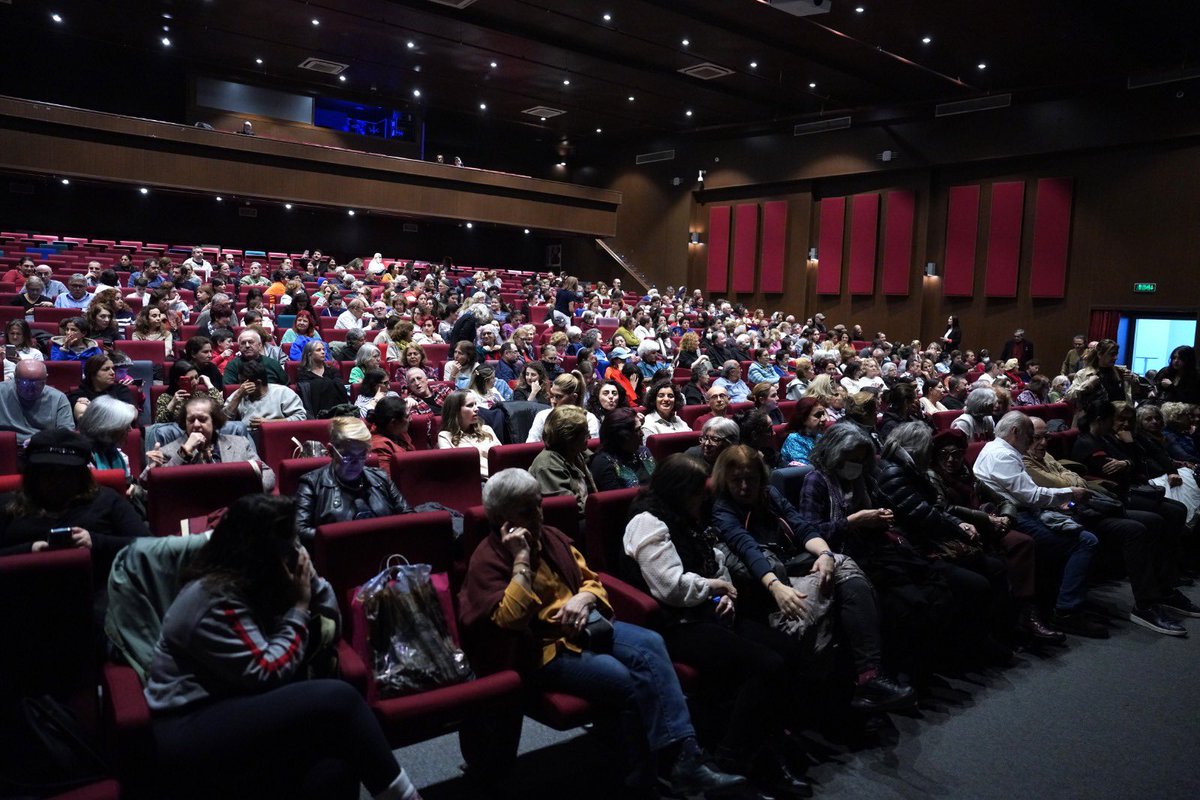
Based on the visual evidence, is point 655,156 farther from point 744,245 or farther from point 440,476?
point 440,476

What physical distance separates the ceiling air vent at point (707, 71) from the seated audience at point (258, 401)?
437 inches

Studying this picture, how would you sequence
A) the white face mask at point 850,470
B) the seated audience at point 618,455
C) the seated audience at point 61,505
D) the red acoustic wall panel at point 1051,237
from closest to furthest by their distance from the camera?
the seated audience at point 61,505, the white face mask at point 850,470, the seated audience at point 618,455, the red acoustic wall panel at point 1051,237

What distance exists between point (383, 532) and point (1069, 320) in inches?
531

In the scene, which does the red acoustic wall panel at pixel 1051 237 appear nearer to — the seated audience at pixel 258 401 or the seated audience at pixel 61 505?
the seated audience at pixel 258 401

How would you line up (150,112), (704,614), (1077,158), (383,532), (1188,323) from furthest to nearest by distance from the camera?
(150,112) → (1077,158) → (1188,323) → (704,614) → (383,532)

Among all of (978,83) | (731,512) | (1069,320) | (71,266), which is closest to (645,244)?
(978,83)

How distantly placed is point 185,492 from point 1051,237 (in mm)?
13843

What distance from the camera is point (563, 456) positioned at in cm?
320

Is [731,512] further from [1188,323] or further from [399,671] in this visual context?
[1188,323]

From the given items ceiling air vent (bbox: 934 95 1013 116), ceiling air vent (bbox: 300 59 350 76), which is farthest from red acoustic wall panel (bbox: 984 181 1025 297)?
ceiling air vent (bbox: 300 59 350 76)

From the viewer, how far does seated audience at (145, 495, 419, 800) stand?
1698mm

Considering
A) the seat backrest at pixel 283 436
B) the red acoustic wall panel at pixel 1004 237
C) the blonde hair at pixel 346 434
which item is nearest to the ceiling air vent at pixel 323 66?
the red acoustic wall panel at pixel 1004 237

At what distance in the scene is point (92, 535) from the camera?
7.12 feet

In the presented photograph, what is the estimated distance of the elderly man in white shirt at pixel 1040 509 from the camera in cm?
372
